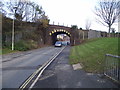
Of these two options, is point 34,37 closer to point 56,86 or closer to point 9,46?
point 9,46

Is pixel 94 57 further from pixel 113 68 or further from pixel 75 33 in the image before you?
pixel 75 33

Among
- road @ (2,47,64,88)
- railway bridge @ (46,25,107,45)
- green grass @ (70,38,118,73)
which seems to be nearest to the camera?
road @ (2,47,64,88)

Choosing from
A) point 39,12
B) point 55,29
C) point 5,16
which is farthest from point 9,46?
point 55,29

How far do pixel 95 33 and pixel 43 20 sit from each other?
17.0m

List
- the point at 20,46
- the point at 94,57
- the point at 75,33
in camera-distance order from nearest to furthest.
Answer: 1. the point at 94,57
2. the point at 20,46
3. the point at 75,33

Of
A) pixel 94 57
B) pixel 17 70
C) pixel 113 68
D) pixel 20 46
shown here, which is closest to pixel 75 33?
pixel 20 46

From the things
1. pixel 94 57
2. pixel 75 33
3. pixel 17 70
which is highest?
pixel 75 33

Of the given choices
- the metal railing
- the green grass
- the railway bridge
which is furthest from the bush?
the metal railing

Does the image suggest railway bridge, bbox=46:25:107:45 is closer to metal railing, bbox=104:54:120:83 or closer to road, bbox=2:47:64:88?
road, bbox=2:47:64:88

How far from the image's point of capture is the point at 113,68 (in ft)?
24.5

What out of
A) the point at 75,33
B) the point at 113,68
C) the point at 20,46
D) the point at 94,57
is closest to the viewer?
the point at 113,68

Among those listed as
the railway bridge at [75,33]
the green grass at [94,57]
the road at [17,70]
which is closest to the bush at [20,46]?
the green grass at [94,57]

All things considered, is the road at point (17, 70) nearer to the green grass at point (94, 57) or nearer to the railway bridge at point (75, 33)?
the green grass at point (94, 57)

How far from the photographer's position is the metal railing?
6930 millimetres
